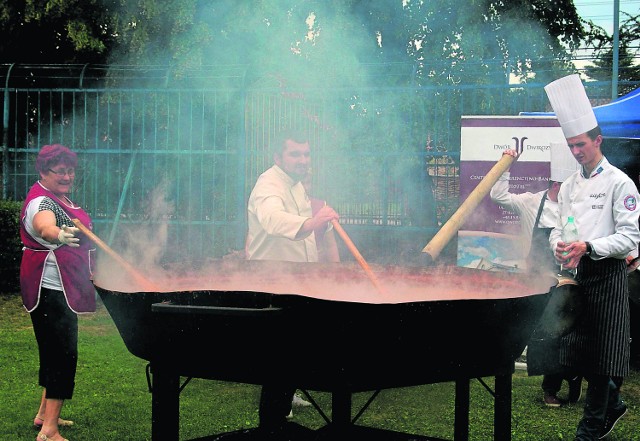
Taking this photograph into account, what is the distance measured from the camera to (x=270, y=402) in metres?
3.59

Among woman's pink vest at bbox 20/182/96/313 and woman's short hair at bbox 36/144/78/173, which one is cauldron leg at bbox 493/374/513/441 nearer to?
woman's pink vest at bbox 20/182/96/313

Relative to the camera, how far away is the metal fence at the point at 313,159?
882 cm

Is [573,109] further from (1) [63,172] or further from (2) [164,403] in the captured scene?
(1) [63,172]

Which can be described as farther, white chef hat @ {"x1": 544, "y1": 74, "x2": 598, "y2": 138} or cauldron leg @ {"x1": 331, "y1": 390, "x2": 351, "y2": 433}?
white chef hat @ {"x1": 544, "y1": 74, "x2": 598, "y2": 138}

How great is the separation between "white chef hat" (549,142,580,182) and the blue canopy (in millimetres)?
966

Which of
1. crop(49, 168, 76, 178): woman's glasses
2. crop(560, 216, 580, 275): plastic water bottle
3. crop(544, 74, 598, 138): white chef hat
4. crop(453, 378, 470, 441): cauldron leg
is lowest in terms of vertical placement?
crop(453, 378, 470, 441): cauldron leg

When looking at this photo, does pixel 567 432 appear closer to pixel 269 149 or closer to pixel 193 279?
pixel 193 279

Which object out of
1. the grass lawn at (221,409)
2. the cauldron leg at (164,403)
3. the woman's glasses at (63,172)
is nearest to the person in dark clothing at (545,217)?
the grass lawn at (221,409)

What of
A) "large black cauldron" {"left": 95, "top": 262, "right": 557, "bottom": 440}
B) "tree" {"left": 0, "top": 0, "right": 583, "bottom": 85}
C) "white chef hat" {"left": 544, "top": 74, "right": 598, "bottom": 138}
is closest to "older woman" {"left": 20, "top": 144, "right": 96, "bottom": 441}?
"large black cauldron" {"left": 95, "top": 262, "right": 557, "bottom": 440}

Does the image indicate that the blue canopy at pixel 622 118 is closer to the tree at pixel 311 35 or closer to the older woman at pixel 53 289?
the tree at pixel 311 35

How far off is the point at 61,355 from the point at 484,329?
2.61 meters

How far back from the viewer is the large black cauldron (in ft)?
8.45

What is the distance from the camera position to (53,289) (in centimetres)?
429

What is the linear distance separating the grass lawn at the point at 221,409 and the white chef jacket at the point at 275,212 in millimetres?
1111
